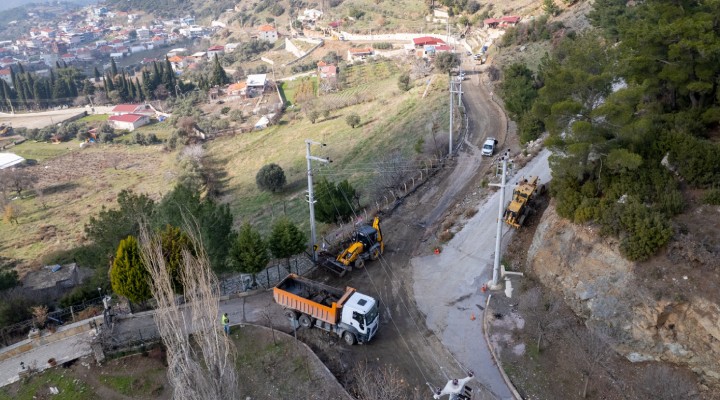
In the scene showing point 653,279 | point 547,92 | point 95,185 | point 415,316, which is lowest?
point 95,185

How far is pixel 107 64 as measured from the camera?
14738 cm

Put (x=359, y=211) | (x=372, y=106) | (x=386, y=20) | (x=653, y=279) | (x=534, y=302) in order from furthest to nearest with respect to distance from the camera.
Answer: (x=386, y=20) → (x=372, y=106) → (x=359, y=211) → (x=534, y=302) → (x=653, y=279)

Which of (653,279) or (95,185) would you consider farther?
(95,185)

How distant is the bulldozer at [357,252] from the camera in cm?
2309

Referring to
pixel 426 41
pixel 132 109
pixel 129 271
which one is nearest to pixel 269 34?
pixel 132 109

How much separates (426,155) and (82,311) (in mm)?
24559

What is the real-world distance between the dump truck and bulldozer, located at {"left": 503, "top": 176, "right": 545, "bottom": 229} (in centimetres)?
932

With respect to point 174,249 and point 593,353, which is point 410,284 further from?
point 174,249

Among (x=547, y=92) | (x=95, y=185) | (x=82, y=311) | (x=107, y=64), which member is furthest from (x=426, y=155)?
(x=107, y=64)

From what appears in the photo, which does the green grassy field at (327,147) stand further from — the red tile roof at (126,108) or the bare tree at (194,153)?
the red tile roof at (126,108)

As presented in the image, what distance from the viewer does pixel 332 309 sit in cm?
1836

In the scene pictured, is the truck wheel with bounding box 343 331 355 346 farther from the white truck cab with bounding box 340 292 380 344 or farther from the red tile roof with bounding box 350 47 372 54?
the red tile roof with bounding box 350 47 372 54

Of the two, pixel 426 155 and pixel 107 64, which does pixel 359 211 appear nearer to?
pixel 426 155

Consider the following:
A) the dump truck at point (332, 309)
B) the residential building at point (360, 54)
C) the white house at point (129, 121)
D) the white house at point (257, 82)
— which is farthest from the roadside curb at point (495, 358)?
the residential building at point (360, 54)
